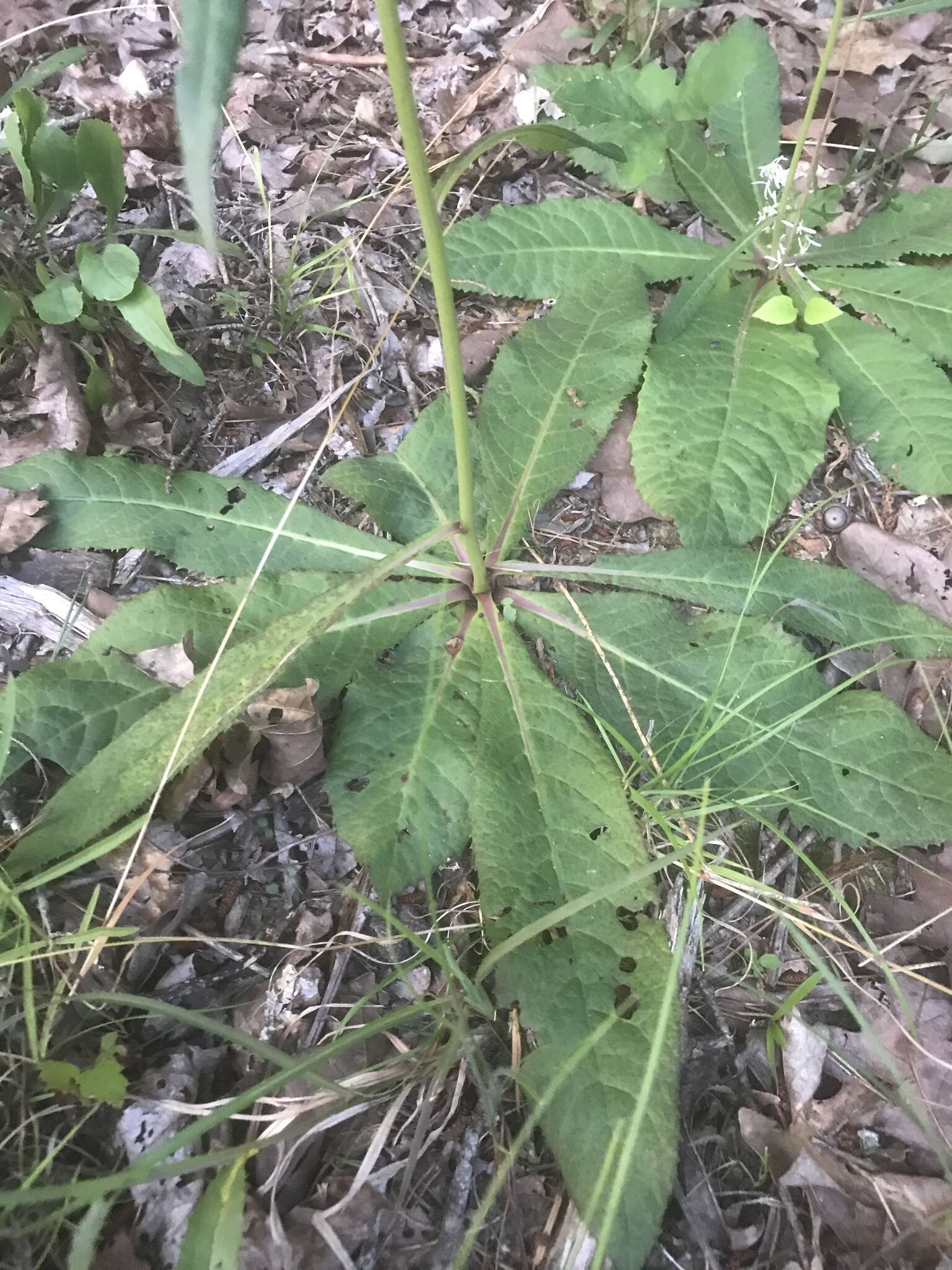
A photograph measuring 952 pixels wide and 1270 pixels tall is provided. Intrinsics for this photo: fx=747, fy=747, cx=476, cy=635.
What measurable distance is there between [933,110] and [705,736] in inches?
87.2

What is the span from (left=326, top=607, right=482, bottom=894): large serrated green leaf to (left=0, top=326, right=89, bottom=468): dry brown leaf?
985 mm

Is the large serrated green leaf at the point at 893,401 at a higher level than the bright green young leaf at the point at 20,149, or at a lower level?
lower

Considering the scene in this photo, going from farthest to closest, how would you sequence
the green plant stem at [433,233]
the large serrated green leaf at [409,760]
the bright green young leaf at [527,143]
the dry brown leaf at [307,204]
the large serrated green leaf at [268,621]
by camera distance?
the dry brown leaf at [307,204] → the large serrated green leaf at [268,621] → the large serrated green leaf at [409,760] → the bright green young leaf at [527,143] → the green plant stem at [433,233]

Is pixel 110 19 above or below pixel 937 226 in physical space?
above

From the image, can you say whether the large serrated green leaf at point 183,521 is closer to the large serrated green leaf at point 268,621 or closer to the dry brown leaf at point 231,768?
the large serrated green leaf at point 268,621

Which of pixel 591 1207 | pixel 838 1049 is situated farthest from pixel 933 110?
pixel 591 1207

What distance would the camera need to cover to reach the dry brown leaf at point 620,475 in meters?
1.86

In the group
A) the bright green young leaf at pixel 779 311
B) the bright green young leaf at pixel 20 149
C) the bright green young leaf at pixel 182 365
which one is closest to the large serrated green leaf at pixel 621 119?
the bright green young leaf at pixel 779 311

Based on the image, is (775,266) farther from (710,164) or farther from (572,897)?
(572,897)

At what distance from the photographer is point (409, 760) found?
1.40 metres

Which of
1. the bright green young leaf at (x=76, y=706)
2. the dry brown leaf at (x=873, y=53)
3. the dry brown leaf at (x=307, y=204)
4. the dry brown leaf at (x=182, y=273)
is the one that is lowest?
the bright green young leaf at (x=76, y=706)

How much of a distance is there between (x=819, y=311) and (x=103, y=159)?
1.70 m

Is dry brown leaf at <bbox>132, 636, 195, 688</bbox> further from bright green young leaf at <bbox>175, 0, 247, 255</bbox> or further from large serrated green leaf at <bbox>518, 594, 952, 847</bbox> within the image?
bright green young leaf at <bbox>175, 0, 247, 255</bbox>

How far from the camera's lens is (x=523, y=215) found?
6.33 feet
